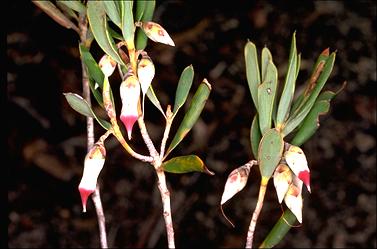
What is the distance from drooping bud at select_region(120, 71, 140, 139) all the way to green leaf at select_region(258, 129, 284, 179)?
146 mm

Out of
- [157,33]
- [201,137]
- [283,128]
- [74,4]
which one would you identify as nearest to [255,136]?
[283,128]

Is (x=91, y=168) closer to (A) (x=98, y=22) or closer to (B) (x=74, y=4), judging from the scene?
(A) (x=98, y=22)

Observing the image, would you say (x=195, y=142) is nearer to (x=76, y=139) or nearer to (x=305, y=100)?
(x=76, y=139)

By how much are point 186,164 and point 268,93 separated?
123 millimetres

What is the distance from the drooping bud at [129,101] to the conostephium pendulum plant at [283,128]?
142 millimetres

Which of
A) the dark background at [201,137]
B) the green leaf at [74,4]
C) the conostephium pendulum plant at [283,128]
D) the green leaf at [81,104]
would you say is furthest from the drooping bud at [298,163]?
the dark background at [201,137]

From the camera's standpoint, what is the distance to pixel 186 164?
0.93m

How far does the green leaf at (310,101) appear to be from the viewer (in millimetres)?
949

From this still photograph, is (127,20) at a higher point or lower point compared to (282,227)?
higher

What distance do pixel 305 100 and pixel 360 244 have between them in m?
1.08

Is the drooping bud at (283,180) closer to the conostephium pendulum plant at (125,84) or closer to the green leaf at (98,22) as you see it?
the conostephium pendulum plant at (125,84)

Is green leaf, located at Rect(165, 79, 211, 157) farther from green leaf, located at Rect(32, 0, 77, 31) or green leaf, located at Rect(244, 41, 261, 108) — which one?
green leaf, located at Rect(32, 0, 77, 31)

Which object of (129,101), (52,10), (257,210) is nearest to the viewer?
(129,101)

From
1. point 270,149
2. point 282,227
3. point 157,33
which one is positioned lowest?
point 282,227
